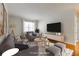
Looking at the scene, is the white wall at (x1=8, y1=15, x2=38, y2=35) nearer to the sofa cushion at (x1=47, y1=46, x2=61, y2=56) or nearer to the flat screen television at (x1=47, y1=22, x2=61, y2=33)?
the flat screen television at (x1=47, y1=22, x2=61, y2=33)

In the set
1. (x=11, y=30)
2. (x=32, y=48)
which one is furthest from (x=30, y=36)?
(x=11, y=30)

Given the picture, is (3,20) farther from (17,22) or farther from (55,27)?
(55,27)

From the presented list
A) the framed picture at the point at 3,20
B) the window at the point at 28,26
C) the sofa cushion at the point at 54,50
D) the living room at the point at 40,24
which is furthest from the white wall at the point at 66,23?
the framed picture at the point at 3,20

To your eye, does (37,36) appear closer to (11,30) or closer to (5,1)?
(11,30)

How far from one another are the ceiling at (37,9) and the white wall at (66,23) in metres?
0.06

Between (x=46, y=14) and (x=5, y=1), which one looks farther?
(x=46, y=14)

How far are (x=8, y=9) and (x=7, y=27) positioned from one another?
0.88ft

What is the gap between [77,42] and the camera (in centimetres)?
145

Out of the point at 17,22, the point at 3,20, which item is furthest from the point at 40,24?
the point at 3,20

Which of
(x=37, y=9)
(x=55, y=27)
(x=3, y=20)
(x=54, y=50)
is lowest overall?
(x=54, y=50)

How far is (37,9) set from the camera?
55.2 inches

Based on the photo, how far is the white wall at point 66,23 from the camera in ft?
4.71

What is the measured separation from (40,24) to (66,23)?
414 mm

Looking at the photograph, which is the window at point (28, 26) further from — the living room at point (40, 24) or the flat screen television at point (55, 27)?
the flat screen television at point (55, 27)
